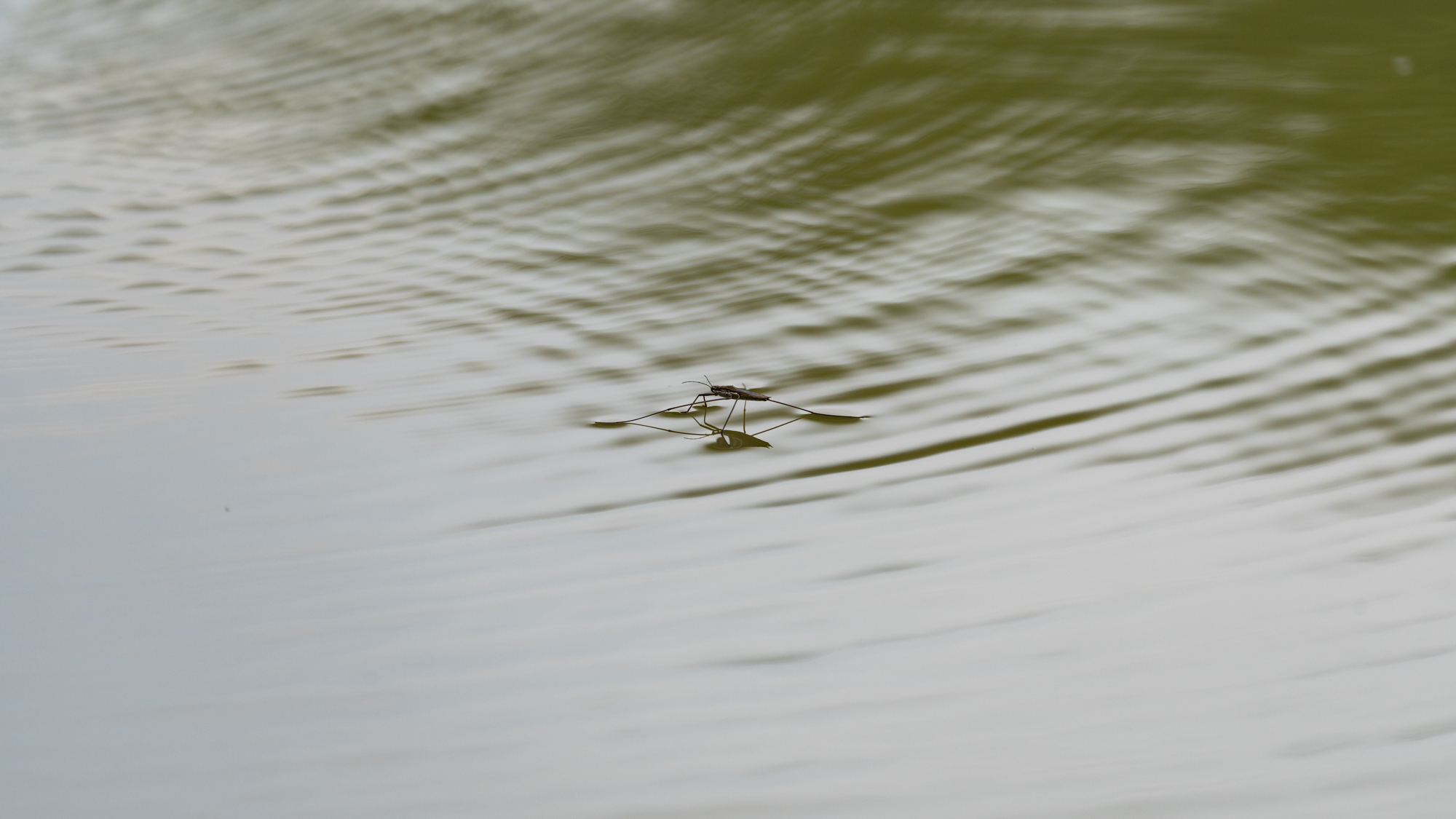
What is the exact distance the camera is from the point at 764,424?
0.52m

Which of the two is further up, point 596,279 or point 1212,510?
point 596,279

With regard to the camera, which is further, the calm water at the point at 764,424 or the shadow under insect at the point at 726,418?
the shadow under insect at the point at 726,418

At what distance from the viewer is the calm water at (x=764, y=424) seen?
1.08 feet

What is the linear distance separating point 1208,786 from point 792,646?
0.39 ft

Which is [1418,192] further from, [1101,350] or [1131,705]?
[1131,705]

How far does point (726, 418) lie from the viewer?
1.73ft

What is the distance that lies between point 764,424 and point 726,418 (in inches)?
0.7

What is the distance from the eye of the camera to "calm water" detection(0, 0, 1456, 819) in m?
0.33

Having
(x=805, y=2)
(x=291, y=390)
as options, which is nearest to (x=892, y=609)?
(x=291, y=390)

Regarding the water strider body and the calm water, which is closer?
the calm water

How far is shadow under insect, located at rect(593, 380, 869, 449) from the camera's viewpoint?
0.50m

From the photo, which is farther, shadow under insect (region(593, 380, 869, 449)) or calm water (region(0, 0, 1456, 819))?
shadow under insect (region(593, 380, 869, 449))

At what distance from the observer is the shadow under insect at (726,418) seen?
50 cm

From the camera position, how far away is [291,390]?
568 millimetres
